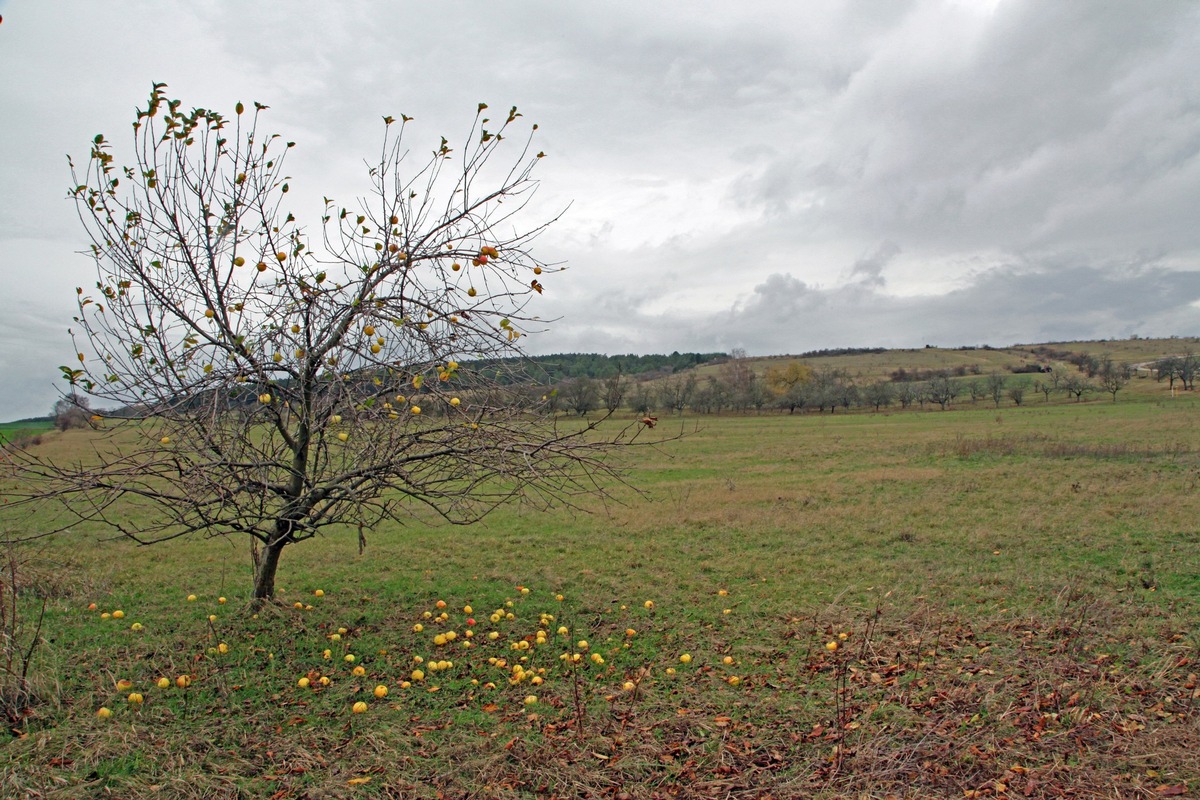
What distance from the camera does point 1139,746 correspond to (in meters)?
4.40

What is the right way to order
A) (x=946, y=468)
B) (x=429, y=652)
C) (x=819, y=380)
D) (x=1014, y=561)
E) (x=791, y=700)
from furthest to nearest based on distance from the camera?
(x=819, y=380), (x=946, y=468), (x=1014, y=561), (x=429, y=652), (x=791, y=700)

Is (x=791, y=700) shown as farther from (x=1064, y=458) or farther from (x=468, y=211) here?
(x=1064, y=458)

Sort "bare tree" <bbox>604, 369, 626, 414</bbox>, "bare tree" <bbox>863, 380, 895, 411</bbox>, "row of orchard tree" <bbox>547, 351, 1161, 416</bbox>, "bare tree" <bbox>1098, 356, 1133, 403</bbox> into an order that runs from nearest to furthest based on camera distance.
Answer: "bare tree" <bbox>604, 369, 626, 414</bbox> → "bare tree" <bbox>1098, 356, 1133, 403</bbox> → "row of orchard tree" <bbox>547, 351, 1161, 416</bbox> → "bare tree" <bbox>863, 380, 895, 411</bbox>

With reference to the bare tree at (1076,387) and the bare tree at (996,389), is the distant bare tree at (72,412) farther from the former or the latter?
the bare tree at (1076,387)

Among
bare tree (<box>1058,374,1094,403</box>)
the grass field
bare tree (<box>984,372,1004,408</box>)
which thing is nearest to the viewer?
the grass field

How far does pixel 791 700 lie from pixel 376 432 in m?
4.05

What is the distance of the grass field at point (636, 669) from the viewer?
4.17m

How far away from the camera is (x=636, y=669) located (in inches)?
236

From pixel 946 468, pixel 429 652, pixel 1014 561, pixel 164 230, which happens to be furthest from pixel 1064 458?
pixel 164 230

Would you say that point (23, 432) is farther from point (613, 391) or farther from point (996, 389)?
point (996, 389)

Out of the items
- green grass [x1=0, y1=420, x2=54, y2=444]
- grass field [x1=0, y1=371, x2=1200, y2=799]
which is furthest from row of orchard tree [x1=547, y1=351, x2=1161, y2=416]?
grass field [x1=0, y1=371, x2=1200, y2=799]

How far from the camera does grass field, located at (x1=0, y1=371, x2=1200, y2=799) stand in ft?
13.7

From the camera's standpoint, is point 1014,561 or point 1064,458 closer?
point 1014,561

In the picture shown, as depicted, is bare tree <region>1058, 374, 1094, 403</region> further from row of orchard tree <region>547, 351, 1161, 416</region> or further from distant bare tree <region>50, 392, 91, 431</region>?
distant bare tree <region>50, 392, 91, 431</region>
